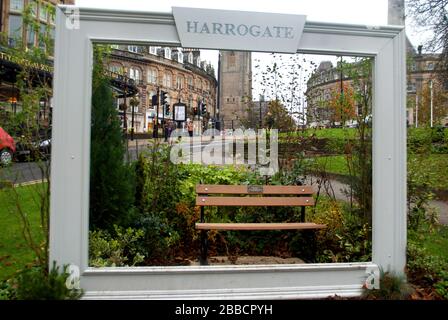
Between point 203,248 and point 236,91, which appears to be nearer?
point 203,248

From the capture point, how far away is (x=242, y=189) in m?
5.17

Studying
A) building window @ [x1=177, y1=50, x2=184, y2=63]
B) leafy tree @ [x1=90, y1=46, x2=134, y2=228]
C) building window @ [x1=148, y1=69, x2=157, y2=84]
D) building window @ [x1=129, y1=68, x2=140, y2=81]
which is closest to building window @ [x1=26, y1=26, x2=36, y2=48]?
leafy tree @ [x1=90, y1=46, x2=134, y2=228]

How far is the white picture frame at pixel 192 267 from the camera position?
3453 mm

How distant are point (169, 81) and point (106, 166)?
3141 millimetres

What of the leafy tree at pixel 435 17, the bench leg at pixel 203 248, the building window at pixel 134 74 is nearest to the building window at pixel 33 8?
the building window at pixel 134 74

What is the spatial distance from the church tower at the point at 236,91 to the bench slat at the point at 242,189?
6.94ft

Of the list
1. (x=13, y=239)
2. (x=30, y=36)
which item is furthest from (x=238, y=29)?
(x=13, y=239)

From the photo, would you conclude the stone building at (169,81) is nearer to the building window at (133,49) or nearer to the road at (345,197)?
the building window at (133,49)

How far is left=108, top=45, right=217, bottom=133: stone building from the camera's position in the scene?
5.96 metres

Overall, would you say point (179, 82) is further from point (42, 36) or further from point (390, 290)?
point (390, 290)

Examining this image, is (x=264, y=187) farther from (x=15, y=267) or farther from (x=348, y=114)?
(x=15, y=267)

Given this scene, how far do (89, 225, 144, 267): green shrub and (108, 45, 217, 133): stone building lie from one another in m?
1.85
